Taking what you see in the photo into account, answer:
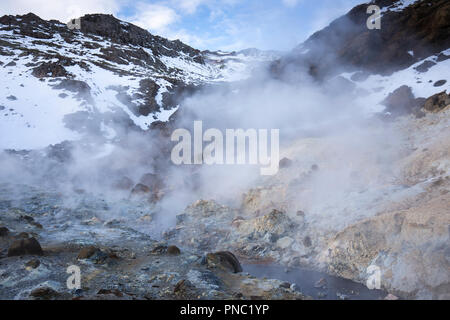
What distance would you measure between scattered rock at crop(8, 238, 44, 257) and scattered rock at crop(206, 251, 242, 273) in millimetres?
3889

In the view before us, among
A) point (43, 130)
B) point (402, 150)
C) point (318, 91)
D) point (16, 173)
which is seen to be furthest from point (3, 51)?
point (402, 150)

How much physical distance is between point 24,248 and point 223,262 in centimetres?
450

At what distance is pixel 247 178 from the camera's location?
13.3m

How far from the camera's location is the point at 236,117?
21250 mm

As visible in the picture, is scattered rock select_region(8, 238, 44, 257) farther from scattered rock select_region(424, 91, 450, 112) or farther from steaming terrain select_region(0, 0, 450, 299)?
scattered rock select_region(424, 91, 450, 112)

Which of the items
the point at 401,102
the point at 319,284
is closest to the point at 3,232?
the point at 319,284

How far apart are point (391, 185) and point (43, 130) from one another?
69.7 feet

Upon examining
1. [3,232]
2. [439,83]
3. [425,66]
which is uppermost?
[425,66]

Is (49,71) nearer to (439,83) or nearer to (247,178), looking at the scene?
(247,178)

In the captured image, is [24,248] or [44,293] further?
[24,248]

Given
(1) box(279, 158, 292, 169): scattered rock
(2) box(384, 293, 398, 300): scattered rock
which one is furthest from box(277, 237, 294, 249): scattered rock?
(1) box(279, 158, 292, 169): scattered rock

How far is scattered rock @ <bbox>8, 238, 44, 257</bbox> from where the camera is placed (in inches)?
238
